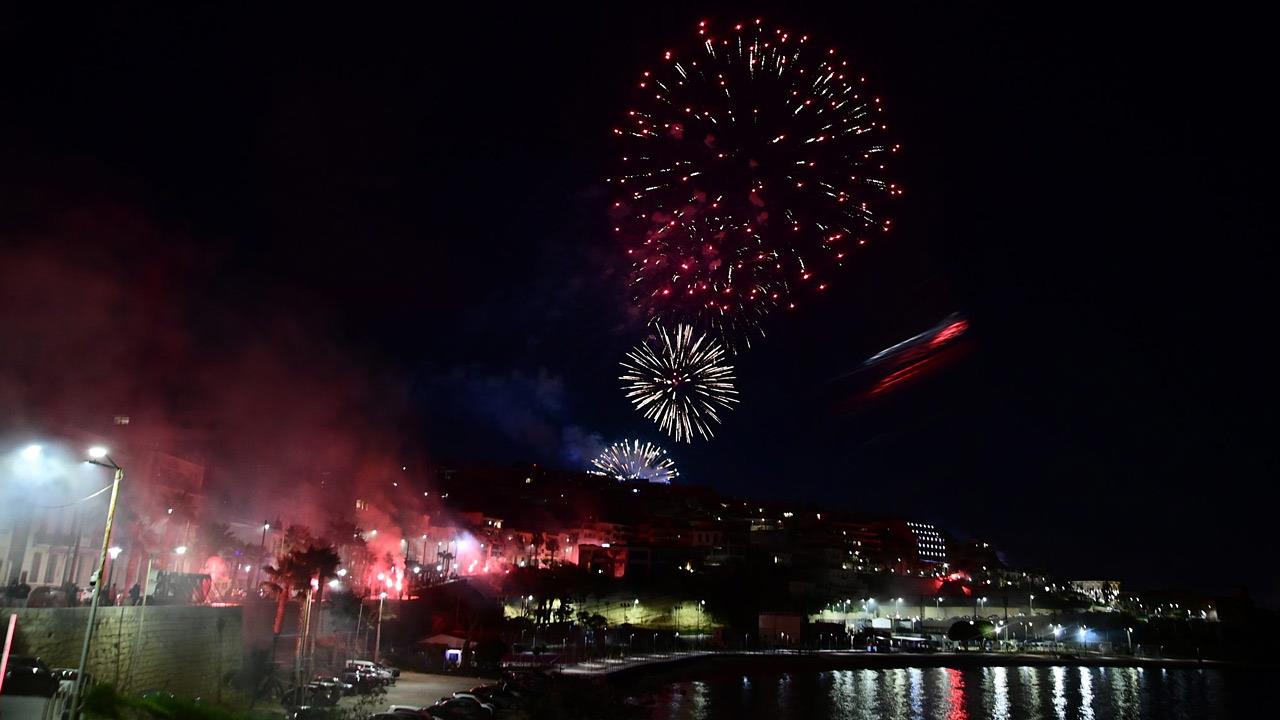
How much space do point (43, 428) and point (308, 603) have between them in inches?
523

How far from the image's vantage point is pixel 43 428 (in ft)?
118

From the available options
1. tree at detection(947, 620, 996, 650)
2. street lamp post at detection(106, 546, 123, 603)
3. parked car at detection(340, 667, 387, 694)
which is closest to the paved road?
parked car at detection(340, 667, 387, 694)

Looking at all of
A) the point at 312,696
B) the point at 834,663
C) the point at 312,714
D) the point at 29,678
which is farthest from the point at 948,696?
the point at 29,678

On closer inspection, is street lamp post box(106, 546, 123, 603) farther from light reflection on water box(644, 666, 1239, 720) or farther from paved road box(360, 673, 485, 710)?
light reflection on water box(644, 666, 1239, 720)

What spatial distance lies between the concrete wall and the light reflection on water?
1879 centimetres

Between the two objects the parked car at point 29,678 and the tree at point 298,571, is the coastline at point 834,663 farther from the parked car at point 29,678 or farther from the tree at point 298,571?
the parked car at point 29,678

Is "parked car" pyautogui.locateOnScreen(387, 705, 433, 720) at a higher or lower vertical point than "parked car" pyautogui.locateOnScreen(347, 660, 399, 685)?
lower

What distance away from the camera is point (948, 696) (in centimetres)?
5488

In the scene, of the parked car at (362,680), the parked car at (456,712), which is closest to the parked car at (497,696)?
the parked car at (456,712)

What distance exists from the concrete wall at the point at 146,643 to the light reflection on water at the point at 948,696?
1879 cm

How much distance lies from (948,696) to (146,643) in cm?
4779

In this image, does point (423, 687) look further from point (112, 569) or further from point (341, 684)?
point (112, 569)

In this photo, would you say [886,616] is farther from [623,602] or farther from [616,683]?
[616,683]

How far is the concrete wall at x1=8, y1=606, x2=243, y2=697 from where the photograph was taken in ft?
65.3
